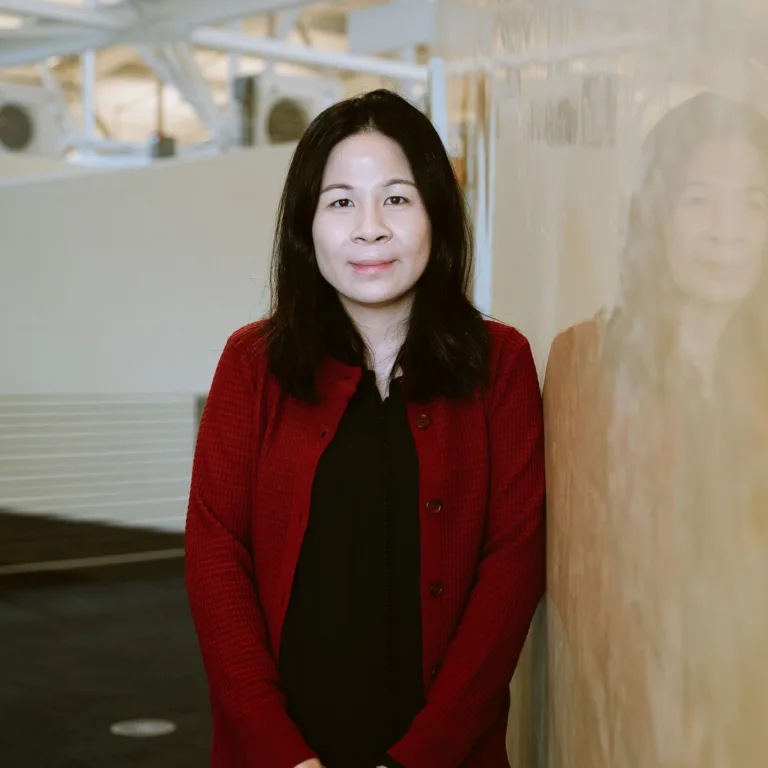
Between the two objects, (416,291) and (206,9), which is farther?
(206,9)

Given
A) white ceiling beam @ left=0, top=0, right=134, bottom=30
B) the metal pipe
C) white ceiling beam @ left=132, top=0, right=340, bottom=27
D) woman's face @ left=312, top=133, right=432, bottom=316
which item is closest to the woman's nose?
woman's face @ left=312, top=133, right=432, bottom=316

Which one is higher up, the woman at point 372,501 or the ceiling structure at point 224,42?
the ceiling structure at point 224,42

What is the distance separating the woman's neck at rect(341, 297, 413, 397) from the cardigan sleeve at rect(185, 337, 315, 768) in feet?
0.51

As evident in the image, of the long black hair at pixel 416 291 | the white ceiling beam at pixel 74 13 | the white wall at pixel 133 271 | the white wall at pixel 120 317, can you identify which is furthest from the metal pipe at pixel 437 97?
the white ceiling beam at pixel 74 13

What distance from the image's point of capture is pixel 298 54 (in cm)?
927

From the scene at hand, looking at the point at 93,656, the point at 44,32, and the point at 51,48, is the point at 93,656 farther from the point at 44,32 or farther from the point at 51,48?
the point at 51,48

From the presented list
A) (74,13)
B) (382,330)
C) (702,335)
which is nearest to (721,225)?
(702,335)

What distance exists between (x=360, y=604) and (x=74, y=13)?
680 cm

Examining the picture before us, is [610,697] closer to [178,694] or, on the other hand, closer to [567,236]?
[567,236]

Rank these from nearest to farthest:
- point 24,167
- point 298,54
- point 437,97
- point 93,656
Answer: point 437,97 < point 93,656 < point 24,167 < point 298,54

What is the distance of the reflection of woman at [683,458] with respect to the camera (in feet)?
2.21

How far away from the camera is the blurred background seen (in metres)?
0.73

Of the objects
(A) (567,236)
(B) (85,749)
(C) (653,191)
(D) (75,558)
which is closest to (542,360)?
(A) (567,236)

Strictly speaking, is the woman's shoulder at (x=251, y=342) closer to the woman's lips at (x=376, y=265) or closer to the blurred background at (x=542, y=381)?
the woman's lips at (x=376, y=265)
